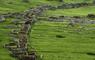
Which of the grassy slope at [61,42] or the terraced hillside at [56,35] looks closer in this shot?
the grassy slope at [61,42]

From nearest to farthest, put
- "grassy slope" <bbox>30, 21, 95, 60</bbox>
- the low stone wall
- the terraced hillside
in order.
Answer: the low stone wall, "grassy slope" <bbox>30, 21, 95, 60</bbox>, the terraced hillside

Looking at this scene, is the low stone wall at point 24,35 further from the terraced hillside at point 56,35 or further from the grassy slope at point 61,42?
the grassy slope at point 61,42

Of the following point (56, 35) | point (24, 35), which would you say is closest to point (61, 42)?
point (56, 35)

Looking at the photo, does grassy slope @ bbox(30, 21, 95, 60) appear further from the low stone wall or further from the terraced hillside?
the low stone wall

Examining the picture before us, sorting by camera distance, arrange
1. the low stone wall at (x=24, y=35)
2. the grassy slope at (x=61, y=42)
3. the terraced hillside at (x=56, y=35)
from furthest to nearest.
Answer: the terraced hillside at (x=56, y=35) → the grassy slope at (x=61, y=42) → the low stone wall at (x=24, y=35)

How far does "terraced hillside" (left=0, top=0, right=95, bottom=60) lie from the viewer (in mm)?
105312

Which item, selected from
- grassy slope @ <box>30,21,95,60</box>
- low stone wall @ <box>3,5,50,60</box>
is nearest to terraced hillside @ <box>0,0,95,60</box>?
grassy slope @ <box>30,21,95,60</box>

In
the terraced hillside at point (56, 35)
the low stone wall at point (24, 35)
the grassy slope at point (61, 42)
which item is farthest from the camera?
the terraced hillside at point (56, 35)

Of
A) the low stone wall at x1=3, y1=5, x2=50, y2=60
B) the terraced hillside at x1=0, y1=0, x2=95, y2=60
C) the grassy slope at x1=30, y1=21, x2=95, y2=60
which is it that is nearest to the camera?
the low stone wall at x1=3, y1=5, x2=50, y2=60

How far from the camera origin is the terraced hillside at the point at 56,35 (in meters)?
105

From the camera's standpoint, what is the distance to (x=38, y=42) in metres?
120

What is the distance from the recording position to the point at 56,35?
134 meters

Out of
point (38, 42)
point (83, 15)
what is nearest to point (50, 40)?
point (38, 42)

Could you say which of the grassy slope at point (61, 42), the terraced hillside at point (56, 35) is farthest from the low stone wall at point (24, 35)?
the grassy slope at point (61, 42)
